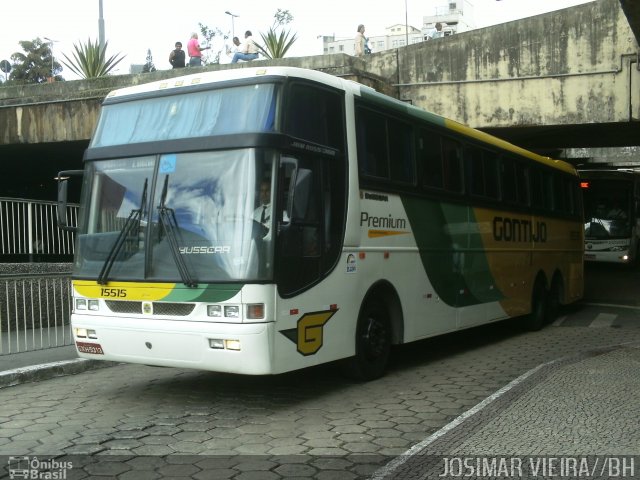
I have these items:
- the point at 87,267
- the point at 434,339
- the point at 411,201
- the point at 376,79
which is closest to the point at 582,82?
the point at 376,79

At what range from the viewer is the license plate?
273 inches

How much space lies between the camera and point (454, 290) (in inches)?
391

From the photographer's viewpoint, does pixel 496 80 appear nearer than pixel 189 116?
No

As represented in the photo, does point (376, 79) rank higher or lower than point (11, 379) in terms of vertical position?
higher

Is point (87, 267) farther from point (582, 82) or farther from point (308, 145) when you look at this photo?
point (582, 82)

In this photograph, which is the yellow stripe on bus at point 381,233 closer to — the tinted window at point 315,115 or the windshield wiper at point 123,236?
the tinted window at point 315,115

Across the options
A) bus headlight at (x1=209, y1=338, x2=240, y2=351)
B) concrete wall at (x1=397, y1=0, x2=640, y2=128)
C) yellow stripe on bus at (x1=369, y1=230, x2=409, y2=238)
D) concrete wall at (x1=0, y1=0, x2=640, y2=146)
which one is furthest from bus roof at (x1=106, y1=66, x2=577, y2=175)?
concrete wall at (x1=397, y1=0, x2=640, y2=128)

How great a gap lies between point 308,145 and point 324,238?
2.98ft

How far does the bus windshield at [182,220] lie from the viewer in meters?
6.32

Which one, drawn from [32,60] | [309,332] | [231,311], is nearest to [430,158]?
[309,332]

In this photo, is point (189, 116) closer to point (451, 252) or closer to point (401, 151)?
point (401, 151)

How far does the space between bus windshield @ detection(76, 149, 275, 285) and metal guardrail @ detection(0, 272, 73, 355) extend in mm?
3219

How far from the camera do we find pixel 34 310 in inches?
412

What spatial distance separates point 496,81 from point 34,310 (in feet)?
38.1
